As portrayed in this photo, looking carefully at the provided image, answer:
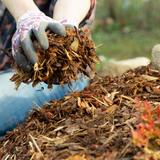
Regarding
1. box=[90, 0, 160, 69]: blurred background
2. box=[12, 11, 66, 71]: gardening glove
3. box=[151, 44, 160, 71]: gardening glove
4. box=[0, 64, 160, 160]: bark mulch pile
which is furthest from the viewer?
box=[90, 0, 160, 69]: blurred background

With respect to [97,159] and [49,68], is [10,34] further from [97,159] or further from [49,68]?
[97,159]

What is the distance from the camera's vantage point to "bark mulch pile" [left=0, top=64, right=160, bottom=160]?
3.52 ft

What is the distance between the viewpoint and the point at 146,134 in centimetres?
93

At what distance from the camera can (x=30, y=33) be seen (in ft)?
4.56

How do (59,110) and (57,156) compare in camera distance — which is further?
(59,110)

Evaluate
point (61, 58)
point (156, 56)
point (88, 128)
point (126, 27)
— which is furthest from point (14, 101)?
point (126, 27)

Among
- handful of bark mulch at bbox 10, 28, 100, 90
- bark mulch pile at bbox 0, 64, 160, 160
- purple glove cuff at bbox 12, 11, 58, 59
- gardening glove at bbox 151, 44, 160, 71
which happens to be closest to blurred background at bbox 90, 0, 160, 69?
gardening glove at bbox 151, 44, 160, 71

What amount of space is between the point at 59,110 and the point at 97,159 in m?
0.69

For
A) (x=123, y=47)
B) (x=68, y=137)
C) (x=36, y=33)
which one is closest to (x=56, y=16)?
(x=36, y=33)

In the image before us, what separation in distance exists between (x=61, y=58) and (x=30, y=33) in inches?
12.8

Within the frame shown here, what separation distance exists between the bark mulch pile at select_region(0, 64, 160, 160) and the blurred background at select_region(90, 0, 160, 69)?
5565 millimetres

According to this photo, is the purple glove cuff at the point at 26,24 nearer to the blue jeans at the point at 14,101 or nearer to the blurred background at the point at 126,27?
the blue jeans at the point at 14,101

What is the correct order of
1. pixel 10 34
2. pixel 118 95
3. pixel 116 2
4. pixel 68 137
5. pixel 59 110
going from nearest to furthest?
pixel 68 137, pixel 59 110, pixel 118 95, pixel 10 34, pixel 116 2

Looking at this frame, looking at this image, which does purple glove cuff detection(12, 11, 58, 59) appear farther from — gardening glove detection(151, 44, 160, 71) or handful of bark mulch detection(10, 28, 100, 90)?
gardening glove detection(151, 44, 160, 71)
